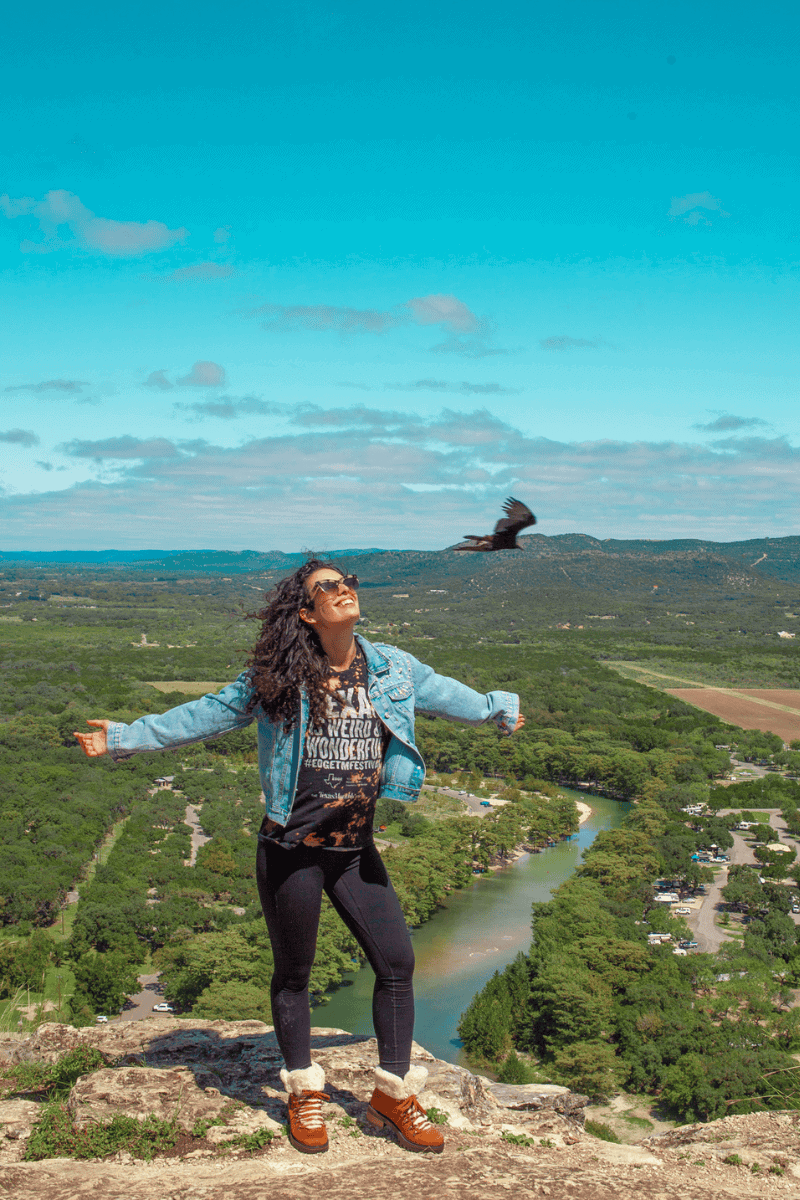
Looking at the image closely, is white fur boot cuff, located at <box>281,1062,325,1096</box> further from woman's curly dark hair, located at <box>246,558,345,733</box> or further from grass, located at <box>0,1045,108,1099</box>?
woman's curly dark hair, located at <box>246,558,345,733</box>

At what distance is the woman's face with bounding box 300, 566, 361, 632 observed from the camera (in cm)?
353

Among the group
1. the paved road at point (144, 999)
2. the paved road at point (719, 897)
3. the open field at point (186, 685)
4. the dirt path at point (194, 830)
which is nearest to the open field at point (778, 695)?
the paved road at point (719, 897)

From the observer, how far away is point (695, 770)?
163 ft

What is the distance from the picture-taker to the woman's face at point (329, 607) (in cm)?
353

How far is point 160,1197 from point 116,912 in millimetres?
25579

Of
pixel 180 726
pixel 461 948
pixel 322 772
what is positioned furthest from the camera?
pixel 461 948

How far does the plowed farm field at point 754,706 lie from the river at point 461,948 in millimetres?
32757

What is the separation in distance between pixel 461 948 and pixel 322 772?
24.8m

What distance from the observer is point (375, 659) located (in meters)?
3.65

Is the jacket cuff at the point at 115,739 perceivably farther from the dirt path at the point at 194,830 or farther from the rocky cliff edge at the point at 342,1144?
the dirt path at the point at 194,830

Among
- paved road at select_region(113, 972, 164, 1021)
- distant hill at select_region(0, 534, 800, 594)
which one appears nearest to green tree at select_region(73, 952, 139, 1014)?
paved road at select_region(113, 972, 164, 1021)

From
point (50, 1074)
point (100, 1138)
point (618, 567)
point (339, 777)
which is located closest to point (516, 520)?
point (339, 777)

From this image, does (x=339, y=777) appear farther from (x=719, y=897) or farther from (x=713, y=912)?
(x=719, y=897)

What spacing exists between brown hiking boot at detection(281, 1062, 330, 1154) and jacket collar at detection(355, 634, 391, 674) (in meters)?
1.76
